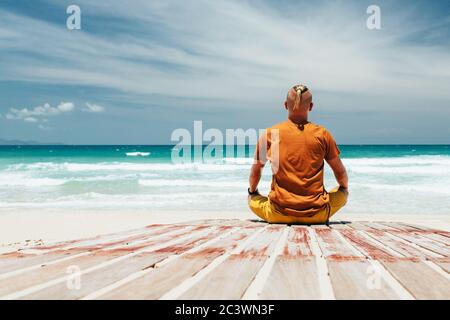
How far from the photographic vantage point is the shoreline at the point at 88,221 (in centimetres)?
826

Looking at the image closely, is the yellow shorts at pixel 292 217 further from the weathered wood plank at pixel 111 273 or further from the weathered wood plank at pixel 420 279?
the weathered wood plank at pixel 420 279

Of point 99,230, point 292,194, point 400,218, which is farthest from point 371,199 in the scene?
point 292,194

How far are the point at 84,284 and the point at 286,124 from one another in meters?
3.06

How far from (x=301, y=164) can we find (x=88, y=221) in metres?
6.89

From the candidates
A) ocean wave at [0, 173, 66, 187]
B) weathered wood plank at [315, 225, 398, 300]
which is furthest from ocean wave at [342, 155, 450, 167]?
weathered wood plank at [315, 225, 398, 300]

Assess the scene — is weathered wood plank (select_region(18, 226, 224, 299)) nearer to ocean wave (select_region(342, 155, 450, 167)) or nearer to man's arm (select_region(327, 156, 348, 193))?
man's arm (select_region(327, 156, 348, 193))

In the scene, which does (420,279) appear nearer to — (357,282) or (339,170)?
(357,282)

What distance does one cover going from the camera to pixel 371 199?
48.6ft

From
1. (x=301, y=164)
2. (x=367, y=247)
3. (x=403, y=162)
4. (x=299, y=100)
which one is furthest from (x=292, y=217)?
(x=403, y=162)

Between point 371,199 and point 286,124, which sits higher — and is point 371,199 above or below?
below

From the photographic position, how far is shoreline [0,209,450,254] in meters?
8.26

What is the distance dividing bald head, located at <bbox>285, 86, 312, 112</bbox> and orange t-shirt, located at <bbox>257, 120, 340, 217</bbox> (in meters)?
0.17

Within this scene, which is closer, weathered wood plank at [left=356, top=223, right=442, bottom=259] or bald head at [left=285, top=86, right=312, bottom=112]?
weathered wood plank at [left=356, top=223, right=442, bottom=259]
